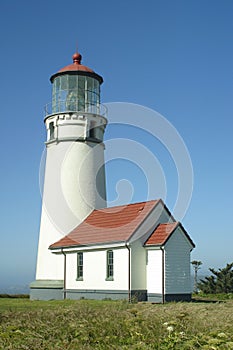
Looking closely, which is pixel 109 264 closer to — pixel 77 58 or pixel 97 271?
pixel 97 271

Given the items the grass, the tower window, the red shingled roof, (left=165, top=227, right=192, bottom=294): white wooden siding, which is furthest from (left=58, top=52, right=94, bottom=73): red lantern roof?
the grass

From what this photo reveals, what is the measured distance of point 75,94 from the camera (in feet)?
89.5

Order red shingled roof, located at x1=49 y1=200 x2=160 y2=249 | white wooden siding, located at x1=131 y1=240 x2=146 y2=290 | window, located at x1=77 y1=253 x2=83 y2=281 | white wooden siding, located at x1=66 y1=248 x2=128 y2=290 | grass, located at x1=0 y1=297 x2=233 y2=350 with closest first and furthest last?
grass, located at x1=0 y1=297 x2=233 y2=350
white wooden siding, located at x1=131 y1=240 x2=146 y2=290
white wooden siding, located at x1=66 y1=248 x2=128 y2=290
red shingled roof, located at x1=49 y1=200 x2=160 y2=249
window, located at x1=77 y1=253 x2=83 y2=281

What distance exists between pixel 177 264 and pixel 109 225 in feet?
12.7

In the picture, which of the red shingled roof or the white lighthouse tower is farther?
the white lighthouse tower

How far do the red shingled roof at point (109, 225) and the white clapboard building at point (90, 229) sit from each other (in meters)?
0.06

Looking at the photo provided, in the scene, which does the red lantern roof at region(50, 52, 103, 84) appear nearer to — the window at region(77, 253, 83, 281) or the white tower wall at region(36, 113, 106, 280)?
the white tower wall at region(36, 113, 106, 280)

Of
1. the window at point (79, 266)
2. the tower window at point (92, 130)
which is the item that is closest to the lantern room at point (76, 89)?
the tower window at point (92, 130)

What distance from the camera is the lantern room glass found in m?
27.2

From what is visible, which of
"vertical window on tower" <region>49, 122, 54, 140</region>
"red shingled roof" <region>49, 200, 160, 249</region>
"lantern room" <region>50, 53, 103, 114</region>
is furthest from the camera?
"vertical window on tower" <region>49, 122, 54, 140</region>

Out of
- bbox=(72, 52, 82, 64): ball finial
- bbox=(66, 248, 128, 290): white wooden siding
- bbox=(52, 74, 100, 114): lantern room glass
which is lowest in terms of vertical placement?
bbox=(66, 248, 128, 290): white wooden siding

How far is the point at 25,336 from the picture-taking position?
9172 millimetres

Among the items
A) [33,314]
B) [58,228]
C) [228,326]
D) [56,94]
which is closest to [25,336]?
[33,314]

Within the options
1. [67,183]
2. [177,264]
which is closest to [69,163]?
[67,183]
